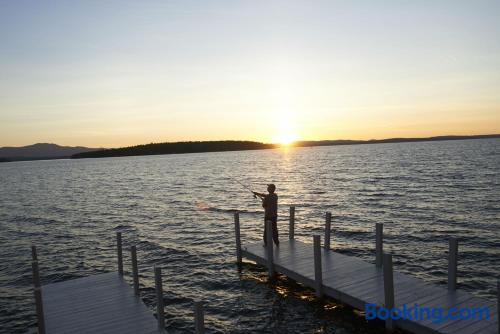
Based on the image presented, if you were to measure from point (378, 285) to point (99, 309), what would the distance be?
25.6ft

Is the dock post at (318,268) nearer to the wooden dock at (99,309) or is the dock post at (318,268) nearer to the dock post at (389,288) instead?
the dock post at (389,288)

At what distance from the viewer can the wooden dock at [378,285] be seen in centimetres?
858

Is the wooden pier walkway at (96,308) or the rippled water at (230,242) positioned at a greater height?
the wooden pier walkway at (96,308)

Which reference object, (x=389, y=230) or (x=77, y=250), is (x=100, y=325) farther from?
(x=389, y=230)

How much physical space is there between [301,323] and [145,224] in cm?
2014

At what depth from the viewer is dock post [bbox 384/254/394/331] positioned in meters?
→ 9.24

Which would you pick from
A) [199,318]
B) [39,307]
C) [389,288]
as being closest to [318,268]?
[389,288]

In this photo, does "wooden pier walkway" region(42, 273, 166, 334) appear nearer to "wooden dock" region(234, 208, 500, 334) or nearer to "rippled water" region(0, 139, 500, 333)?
"rippled water" region(0, 139, 500, 333)

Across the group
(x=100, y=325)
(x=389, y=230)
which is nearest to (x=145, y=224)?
(x=389, y=230)

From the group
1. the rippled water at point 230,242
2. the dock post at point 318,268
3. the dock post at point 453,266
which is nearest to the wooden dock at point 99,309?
the rippled water at point 230,242

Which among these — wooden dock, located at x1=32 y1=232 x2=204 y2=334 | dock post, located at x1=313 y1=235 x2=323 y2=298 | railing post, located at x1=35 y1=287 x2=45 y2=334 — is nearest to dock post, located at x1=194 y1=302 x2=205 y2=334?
wooden dock, located at x1=32 y1=232 x2=204 y2=334

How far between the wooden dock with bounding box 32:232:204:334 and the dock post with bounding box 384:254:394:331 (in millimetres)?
4457

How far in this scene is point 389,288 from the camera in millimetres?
9383

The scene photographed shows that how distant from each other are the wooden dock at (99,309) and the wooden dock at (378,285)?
15.1 feet
